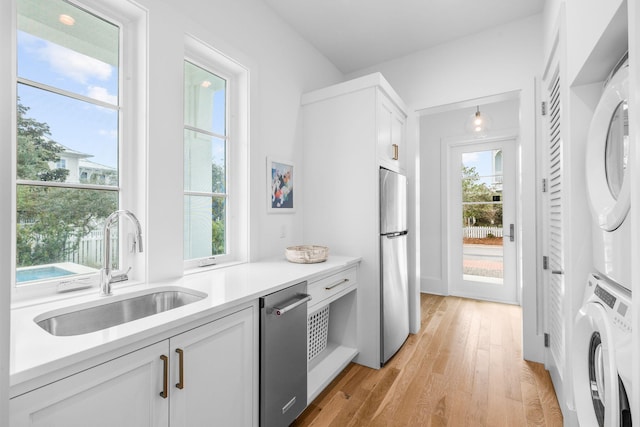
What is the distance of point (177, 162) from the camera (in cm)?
171

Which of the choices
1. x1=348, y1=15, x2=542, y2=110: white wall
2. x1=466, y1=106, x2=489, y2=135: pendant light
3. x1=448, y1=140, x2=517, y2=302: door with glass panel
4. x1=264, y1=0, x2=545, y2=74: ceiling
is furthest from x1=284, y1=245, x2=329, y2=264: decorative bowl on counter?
x1=448, y1=140, x2=517, y2=302: door with glass panel

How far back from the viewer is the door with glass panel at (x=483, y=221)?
3.85m

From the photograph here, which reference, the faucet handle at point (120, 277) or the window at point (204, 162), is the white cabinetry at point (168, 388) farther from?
the window at point (204, 162)

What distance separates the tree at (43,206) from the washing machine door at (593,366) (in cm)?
210

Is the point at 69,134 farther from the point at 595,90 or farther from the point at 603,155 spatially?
the point at 595,90

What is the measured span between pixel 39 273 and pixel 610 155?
235 cm

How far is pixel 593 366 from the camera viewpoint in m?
1.15

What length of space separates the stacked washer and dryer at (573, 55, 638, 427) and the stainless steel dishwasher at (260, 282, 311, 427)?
1185 millimetres

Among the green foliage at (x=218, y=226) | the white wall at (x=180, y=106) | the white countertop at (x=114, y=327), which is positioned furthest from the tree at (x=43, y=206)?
the green foliage at (x=218, y=226)

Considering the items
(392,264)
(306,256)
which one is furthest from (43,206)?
(392,264)

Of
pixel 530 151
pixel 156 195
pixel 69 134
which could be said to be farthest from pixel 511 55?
pixel 69 134

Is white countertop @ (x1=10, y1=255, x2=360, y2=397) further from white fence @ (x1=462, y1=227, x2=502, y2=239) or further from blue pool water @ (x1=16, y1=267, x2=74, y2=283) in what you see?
white fence @ (x1=462, y1=227, x2=502, y2=239)

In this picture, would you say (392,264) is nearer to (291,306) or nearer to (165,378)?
(291,306)

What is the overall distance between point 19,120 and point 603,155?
2334 mm
